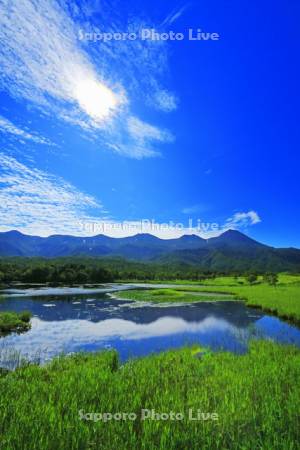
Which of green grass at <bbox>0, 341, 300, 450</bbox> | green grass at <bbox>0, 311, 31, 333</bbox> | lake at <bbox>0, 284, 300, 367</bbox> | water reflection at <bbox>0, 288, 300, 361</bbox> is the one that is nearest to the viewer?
green grass at <bbox>0, 341, 300, 450</bbox>

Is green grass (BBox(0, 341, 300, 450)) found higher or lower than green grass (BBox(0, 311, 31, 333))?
higher

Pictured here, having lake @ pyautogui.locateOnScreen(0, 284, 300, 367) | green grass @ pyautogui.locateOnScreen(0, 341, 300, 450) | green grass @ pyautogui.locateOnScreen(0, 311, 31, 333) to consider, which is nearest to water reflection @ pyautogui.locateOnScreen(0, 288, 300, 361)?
lake @ pyautogui.locateOnScreen(0, 284, 300, 367)

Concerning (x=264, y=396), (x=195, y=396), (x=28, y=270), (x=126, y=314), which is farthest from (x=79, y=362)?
(x=28, y=270)

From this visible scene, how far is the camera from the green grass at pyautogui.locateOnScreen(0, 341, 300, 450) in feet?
20.1

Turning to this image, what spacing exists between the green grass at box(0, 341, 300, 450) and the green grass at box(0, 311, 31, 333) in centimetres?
1158

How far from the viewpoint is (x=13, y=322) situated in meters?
22.8

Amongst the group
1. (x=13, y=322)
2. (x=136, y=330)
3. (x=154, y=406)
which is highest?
(x=154, y=406)

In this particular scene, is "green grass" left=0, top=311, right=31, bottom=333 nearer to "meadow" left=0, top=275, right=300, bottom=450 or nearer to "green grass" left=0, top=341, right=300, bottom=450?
"meadow" left=0, top=275, right=300, bottom=450

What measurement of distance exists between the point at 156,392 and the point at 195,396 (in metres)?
1.13

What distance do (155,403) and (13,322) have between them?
59.7 ft

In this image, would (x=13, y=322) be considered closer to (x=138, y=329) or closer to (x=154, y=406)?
(x=138, y=329)

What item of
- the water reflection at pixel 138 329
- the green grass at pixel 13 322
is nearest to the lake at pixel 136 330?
the water reflection at pixel 138 329

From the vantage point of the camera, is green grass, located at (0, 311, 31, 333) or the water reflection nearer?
the water reflection

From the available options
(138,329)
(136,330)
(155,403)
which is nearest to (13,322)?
(136,330)
